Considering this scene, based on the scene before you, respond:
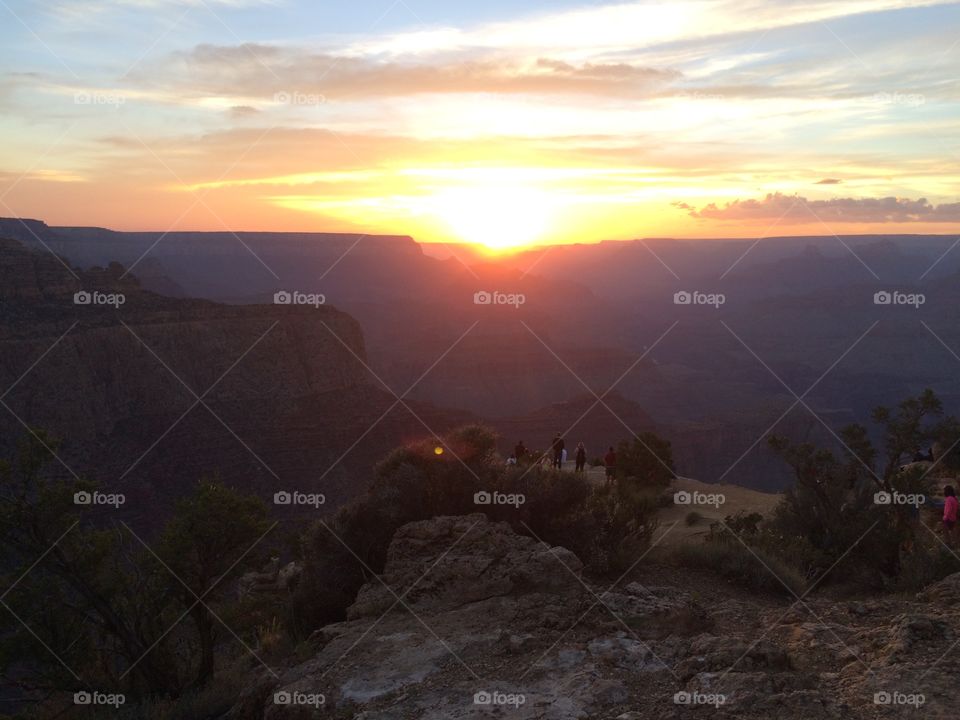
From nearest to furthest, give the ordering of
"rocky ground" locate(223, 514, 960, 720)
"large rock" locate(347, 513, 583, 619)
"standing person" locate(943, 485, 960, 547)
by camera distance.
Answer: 1. "rocky ground" locate(223, 514, 960, 720)
2. "large rock" locate(347, 513, 583, 619)
3. "standing person" locate(943, 485, 960, 547)

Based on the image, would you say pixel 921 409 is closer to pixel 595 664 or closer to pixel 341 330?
pixel 595 664

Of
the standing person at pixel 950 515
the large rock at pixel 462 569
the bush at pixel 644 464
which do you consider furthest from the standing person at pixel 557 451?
the large rock at pixel 462 569

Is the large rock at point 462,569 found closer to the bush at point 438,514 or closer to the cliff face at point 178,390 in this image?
the bush at point 438,514

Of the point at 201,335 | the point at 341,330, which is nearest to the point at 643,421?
the point at 341,330

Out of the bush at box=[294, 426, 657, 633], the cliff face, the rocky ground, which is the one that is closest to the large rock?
the rocky ground

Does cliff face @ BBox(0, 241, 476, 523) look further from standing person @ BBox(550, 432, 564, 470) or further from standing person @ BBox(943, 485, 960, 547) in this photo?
standing person @ BBox(943, 485, 960, 547)

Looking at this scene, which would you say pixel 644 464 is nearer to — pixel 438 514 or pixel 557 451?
pixel 557 451

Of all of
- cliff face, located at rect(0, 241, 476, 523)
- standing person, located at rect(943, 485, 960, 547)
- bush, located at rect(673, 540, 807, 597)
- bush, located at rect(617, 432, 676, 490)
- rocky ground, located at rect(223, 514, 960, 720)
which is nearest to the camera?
rocky ground, located at rect(223, 514, 960, 720)
